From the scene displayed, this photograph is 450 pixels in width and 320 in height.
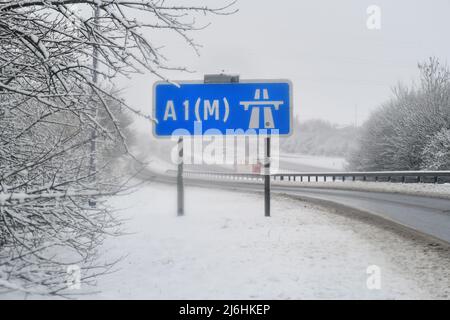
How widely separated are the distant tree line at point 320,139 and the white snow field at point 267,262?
240 feet

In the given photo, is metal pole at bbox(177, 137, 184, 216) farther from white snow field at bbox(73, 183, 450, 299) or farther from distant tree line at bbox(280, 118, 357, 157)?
distant tree line at bbox(280, 118, 357, 157)

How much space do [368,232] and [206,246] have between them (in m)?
3.46

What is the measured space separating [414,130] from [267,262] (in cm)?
2516

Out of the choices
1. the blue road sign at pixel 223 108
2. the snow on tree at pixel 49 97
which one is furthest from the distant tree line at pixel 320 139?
the snow on tree at pixel 49 97

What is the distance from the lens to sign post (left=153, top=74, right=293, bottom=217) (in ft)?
33.5

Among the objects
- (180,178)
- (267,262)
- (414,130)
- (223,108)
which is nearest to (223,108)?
(223,108)

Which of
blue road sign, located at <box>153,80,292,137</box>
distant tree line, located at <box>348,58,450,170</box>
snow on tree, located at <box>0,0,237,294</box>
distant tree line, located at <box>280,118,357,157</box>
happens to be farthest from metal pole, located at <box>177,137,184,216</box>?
distant tree line, located at <box>280,118,357,157</box>

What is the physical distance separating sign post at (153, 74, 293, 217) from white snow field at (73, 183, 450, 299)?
7.48 feet

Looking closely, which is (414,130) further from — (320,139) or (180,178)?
(320,139)

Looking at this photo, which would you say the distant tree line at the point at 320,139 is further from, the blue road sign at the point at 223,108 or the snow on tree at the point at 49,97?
the snow on tree at the point at 49,97

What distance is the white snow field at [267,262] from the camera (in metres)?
4.97

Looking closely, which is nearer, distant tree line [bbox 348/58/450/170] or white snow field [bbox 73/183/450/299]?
white snow field [bbox 73/183/450/299]
